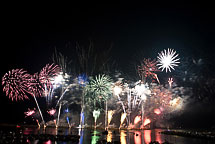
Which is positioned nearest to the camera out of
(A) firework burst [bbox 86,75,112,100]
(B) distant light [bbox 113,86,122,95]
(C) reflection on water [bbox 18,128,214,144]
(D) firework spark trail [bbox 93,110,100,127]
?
(C) reflection on water [bbox 18,128,214,144]

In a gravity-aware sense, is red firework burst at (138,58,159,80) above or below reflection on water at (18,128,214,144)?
above

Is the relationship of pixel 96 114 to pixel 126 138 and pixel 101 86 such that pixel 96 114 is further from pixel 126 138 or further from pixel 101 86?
pixel 126 138

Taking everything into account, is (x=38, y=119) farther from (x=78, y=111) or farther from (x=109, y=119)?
(x=109, y=119)

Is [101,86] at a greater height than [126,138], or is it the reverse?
[101,86]

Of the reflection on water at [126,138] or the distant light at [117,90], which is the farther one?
the distant light at [117,90]

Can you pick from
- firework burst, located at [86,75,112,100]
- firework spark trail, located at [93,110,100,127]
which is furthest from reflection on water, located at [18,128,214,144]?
firework spark trail, located at [93,110,100,127]

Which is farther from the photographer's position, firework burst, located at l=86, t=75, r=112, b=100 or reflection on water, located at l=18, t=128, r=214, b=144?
firework burst, located at l=86, t=75, r=112, b=100

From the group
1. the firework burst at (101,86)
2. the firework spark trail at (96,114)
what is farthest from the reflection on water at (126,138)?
the firework spark trail at (96,114)

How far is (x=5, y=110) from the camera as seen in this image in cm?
5962

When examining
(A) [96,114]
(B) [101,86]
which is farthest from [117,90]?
(A) [96,114]

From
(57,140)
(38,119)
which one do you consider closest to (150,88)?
(57,140)

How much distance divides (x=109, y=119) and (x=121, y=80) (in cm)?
1176

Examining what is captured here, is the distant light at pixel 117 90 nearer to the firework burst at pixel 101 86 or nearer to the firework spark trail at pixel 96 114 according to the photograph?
the firework burst at pixel 101 86

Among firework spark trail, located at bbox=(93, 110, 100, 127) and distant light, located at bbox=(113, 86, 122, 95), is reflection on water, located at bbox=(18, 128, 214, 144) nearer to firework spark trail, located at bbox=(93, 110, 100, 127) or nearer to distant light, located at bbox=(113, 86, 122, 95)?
distant light, located at bbox=(113, 86, 122, 95)
